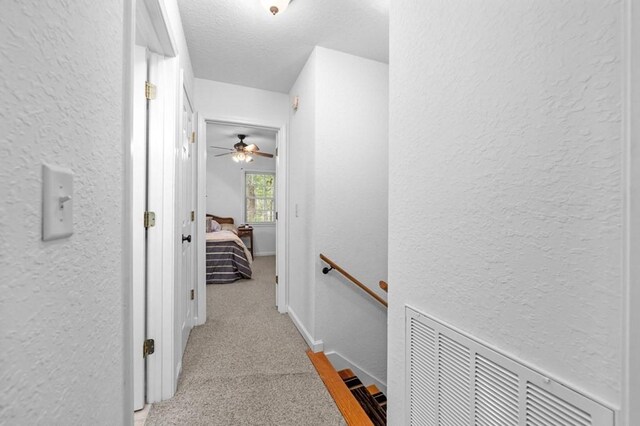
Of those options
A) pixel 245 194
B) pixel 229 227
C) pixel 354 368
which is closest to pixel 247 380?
pixel 354 368

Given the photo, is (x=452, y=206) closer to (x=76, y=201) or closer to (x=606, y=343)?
(x=606, y=343)

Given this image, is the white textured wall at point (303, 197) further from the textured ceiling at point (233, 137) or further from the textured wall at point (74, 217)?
the textured ceiling at point (233, 137)

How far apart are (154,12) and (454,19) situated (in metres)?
1.32

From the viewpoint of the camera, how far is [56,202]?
483 mm

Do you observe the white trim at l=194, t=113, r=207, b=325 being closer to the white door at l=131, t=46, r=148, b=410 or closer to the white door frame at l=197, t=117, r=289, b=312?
the white door frame at l=197, t=117, r=289, b=312

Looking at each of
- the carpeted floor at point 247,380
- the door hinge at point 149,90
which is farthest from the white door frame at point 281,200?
the door hinge at point 149,90

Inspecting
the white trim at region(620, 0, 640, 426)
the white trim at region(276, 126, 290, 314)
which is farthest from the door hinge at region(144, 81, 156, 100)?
the white trim at region(620, 0, 640, 426)

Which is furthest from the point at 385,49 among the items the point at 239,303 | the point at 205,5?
the point at 239,303

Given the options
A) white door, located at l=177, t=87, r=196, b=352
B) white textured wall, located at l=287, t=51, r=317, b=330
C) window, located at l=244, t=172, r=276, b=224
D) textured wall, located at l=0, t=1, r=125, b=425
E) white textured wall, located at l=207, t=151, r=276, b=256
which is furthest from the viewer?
window, located at l=244, t=172, r=276, b=224

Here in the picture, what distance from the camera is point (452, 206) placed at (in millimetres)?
886

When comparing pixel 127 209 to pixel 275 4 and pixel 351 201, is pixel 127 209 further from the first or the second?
pixel 351 201

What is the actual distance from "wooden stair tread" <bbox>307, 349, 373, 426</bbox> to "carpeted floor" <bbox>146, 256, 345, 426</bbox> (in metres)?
0.04

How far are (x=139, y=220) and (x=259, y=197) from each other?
212 inches

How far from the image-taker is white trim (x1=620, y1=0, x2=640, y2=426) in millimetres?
481
